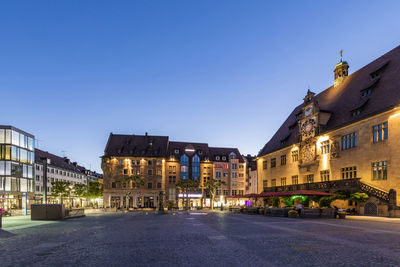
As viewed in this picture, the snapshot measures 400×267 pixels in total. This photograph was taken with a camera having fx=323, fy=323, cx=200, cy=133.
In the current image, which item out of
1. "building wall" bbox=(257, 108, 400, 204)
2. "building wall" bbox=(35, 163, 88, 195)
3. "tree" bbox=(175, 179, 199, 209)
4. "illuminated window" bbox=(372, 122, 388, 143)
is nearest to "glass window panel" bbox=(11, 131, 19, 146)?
"building wall" bbox=(35, 163, 88, 195)

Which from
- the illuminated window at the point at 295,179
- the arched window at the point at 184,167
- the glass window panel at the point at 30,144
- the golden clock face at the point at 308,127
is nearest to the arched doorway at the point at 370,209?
the golden clock face at the point at 308,127

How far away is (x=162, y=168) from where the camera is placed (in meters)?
91.3

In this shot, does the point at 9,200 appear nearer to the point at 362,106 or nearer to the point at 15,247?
the point at 15,247

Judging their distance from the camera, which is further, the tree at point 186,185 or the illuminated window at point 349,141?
the tree at point 186,185

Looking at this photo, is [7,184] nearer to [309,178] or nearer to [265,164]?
[265,164]

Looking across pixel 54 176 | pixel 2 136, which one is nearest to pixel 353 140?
pixel 2 136

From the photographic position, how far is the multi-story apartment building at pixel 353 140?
1387 inches

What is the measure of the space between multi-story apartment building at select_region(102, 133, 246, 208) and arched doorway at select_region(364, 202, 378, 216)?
57299 mm

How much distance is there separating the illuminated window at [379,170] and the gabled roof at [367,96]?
19.0 feet

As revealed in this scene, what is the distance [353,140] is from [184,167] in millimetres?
59206

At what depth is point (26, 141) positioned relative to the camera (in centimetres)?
7019

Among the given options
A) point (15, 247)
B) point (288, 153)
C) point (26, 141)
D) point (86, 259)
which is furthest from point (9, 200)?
point (86, 259)

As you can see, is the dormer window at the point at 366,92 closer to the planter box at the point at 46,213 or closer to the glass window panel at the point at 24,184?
the planter box at the point at 46,213

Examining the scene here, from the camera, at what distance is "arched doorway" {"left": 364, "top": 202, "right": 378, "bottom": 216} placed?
3491 cm
